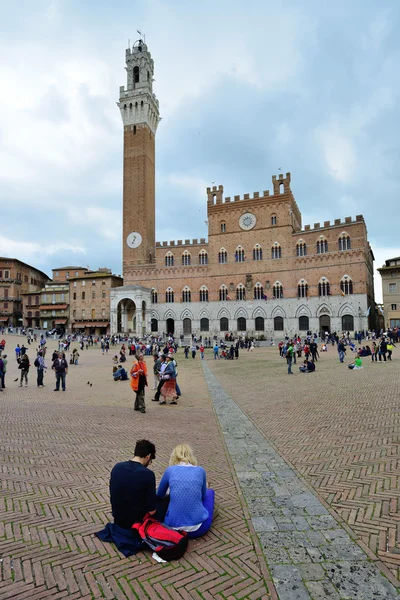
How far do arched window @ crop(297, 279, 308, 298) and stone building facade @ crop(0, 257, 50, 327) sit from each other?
4417 cm

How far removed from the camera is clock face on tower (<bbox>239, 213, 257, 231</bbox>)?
4896cm

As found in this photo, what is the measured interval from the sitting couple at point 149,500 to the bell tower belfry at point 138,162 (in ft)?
163

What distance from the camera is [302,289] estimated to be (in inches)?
1797

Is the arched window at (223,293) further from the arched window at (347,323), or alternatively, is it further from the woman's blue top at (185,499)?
the woman's blue top at (185,499)

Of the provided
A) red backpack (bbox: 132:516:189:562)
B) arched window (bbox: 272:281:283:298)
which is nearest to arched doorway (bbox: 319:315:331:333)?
arched window (bbox: 272:281:283:298)

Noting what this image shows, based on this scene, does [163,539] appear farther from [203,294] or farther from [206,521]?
[203,294]

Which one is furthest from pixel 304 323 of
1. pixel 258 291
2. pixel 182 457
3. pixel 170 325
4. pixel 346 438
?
pixel 182 457

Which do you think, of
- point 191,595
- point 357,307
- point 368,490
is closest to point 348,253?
point 357,307

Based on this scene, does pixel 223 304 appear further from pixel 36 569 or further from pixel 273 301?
pixel 36 569

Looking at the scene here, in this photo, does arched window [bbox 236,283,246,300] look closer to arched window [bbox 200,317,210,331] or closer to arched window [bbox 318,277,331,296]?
arched window [bbox 200,317,210,331]

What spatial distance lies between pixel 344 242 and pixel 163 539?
4425cm

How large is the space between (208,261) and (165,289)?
7.43 m

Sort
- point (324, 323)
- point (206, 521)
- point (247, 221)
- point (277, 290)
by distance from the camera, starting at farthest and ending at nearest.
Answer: point (247, 221), point (277, 290), point (324, 323), point (206, 521)

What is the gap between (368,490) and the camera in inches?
201
